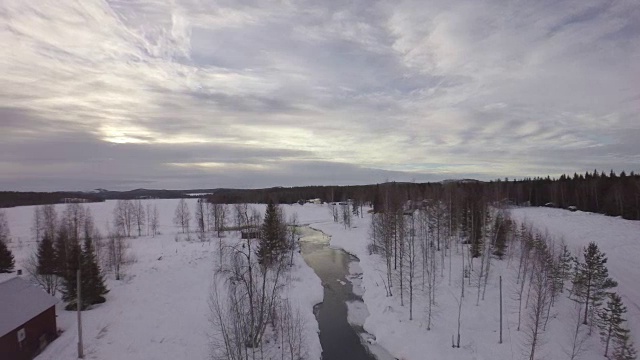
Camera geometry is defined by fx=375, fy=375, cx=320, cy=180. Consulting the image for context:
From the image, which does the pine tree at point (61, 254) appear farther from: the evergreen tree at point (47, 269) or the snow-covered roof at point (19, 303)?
the snow-covered roof at point (19, 303)

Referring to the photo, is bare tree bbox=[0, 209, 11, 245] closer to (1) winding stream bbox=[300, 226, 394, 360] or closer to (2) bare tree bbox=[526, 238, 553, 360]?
(1) winding stream bbox=[300, 226, 394, 360]

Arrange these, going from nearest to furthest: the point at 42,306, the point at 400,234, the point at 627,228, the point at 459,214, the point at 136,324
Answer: the point at 42,306 < the point at 136,324 < the point at 400,234 < the point at 459,214 < the point at 627,228

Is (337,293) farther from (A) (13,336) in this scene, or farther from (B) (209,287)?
(A) (13,336)

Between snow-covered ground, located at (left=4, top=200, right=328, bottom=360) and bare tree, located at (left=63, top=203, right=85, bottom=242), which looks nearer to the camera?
snow-covered ground, located at (left=4, top=200, right=328, bottom=360)

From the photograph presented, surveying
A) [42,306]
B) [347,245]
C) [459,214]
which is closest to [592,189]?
[459,214]

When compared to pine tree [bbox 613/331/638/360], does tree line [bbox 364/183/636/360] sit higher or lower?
higher

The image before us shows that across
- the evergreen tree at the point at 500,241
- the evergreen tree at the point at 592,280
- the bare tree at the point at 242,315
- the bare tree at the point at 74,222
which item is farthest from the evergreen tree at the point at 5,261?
the evergreen tree at the point at 592,280

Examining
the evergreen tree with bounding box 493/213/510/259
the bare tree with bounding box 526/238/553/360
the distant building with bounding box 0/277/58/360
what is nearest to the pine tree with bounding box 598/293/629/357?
the bare tree with bounding box 526/238/553/360
